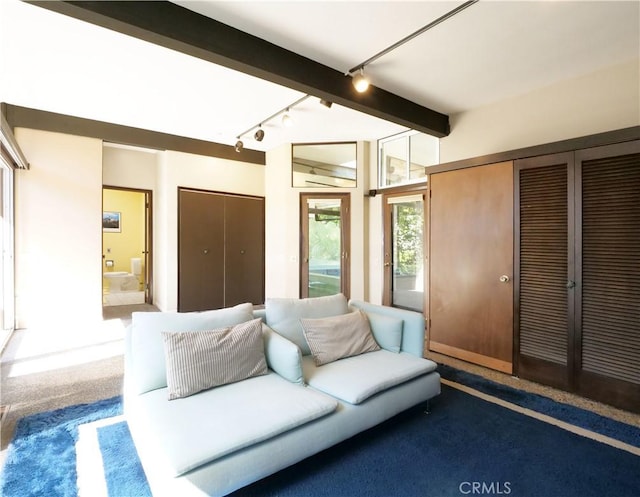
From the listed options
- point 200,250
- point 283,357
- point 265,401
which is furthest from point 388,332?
point 200,250

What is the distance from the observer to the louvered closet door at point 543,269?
2.83 metres

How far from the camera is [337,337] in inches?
101

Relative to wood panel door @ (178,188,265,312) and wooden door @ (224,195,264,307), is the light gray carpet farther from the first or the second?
wooden door @ (224,195,264,307)

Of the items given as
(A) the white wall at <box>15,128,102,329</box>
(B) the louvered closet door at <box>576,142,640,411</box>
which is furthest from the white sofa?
(A) the white wall at <box>15,128,102,329</box>

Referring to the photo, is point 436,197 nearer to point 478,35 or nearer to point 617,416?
point 478,35

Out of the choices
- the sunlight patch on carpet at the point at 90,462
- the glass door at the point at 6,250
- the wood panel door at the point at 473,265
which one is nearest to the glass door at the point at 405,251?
the wood panel door at the point at 473,265

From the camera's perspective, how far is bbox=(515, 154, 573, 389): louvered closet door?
283 cm

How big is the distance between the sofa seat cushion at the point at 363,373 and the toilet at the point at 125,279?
6667 mm

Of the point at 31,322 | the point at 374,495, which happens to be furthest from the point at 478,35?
the point at 31,322

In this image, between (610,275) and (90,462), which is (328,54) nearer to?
(610,275)

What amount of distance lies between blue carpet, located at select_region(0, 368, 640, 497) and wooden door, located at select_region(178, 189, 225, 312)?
133 inches

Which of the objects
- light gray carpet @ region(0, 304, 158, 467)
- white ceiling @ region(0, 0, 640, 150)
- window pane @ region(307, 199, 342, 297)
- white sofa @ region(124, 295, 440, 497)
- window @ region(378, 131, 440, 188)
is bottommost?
light gray carpet @ region(0, 304, 158, 467)

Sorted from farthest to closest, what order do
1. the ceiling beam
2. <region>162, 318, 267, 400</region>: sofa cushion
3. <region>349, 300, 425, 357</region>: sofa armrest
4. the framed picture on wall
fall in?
1. the framed picture on wall
2. <region>349, 300, 425, 357</region>: sofa armrest
3. the ceiling beam
4. <region>162, 318, 267, 400</region>: sofa cushion

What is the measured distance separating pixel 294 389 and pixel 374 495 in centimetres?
65
